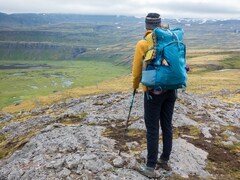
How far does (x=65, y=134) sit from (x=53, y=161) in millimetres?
3325

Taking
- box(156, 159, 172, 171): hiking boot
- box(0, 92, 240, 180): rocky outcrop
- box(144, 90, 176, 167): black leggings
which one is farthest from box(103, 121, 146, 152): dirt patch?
box(144, 90, 176, 167): black leggings

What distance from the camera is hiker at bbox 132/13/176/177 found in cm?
1033

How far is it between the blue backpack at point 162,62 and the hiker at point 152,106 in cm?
29

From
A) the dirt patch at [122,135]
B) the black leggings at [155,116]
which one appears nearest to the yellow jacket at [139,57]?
the black leggings at [155,116]

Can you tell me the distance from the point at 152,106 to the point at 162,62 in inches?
60.5

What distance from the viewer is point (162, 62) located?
9922mm

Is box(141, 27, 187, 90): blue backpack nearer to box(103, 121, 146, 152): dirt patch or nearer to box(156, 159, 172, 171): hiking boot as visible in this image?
box(156, 159, 172, 171): hiking boot

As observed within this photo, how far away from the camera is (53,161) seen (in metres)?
12.1

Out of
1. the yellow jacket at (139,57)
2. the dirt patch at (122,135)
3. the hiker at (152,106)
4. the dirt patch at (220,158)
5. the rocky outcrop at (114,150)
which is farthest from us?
the dirt patch at (122,135)

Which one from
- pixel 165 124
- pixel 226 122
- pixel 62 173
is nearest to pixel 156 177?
pixel 165 124

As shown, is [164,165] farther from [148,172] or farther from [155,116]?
[155,116]

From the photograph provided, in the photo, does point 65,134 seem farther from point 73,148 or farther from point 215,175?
point 215,175

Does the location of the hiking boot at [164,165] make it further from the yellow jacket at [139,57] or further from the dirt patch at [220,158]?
the yellow jacket at [139,57]

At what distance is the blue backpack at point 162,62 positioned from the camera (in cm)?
990
